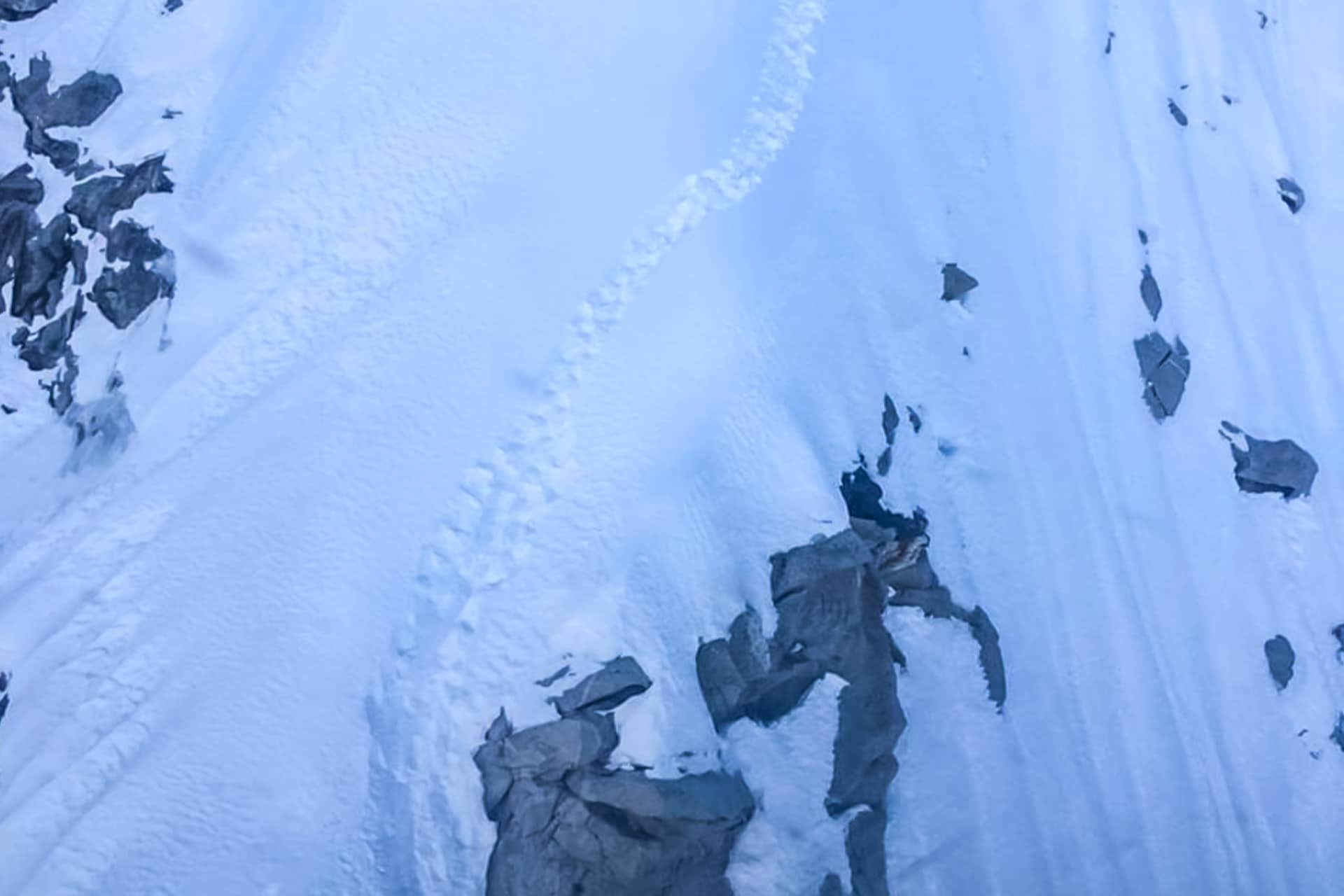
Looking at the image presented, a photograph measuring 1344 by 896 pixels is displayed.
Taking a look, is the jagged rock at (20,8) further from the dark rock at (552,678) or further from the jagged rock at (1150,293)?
the jagged rock at (1150,293)

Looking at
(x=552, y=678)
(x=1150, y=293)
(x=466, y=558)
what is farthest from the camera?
(x=1150, y=293)

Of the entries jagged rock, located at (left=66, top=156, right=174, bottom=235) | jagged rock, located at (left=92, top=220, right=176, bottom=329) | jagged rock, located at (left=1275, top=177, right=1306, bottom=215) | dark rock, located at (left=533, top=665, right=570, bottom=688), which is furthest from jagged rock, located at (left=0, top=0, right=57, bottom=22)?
jagged rock, located at (left=1275, top=177, right=1306, bottom=215)

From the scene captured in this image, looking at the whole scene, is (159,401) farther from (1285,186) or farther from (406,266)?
(1285,186)

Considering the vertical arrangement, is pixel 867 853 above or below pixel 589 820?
above

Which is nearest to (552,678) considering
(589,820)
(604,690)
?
(604,690)

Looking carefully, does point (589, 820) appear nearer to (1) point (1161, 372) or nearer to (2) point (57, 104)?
(1) point (1161, 372)

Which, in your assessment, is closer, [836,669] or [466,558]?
[836,669]

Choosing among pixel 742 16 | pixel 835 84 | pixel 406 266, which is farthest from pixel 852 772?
pixel 742 16
